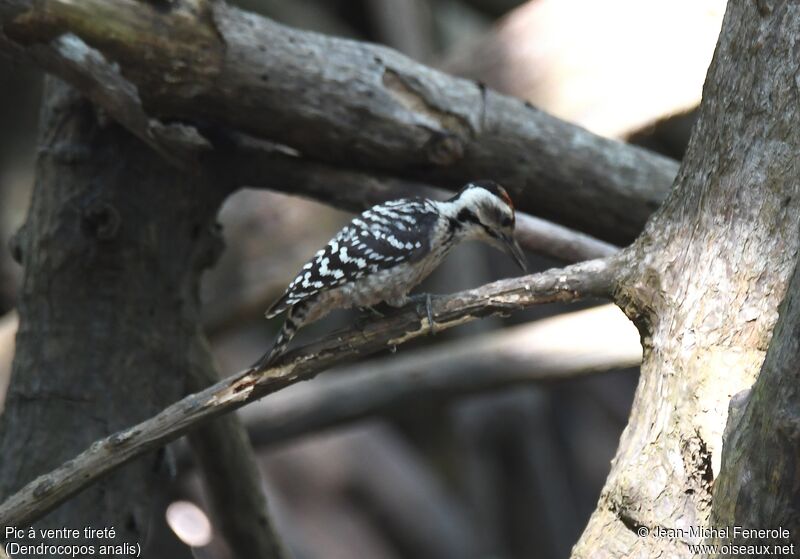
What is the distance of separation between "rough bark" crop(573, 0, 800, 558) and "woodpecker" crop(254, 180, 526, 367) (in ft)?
2.74

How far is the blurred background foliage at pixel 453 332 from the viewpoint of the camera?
442 centimetres

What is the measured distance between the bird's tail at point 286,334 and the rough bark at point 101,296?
0.76m

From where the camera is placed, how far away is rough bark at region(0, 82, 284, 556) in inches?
138

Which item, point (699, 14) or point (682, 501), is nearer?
point (682, 501)

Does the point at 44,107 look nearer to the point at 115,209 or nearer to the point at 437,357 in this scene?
the point at 115,209

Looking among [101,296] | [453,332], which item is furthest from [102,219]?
[453,332]

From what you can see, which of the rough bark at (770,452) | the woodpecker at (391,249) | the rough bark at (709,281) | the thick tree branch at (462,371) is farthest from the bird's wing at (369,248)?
the rough bark at (770,452)

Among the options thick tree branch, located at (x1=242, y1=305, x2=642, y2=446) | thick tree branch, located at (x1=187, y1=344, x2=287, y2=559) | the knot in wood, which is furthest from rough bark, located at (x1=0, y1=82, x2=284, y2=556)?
thick tree branch, located at (x1=242, y1=305, x2=642, y2=446)

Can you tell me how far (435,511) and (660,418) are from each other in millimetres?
5511

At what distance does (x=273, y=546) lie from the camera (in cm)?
419

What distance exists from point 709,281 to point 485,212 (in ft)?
3.57

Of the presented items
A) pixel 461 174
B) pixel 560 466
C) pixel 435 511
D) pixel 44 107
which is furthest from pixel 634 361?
pixel 560 466

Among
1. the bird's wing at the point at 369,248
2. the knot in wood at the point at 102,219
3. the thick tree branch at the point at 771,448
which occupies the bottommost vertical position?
the thick tree branch at the point at 771,448

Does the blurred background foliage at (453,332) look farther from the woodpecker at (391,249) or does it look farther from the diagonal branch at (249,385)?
the diagonal branch at (249,385)
